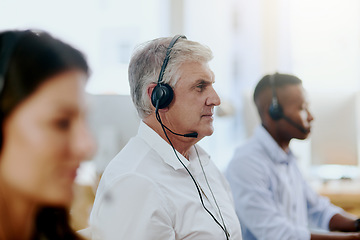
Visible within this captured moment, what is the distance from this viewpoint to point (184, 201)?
0.97 metres

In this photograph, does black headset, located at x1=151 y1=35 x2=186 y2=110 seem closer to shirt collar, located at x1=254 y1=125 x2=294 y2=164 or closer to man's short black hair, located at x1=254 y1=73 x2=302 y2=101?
shirt collar, located at x1=254 y1=125 x2=294 y2=164

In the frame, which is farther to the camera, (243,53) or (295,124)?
(243,53)

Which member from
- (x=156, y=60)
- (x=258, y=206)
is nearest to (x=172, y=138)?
(x=156, y=60)

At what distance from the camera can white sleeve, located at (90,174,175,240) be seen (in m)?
0.82

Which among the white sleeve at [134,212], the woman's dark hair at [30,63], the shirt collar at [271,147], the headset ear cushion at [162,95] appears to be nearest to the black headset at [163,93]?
the headset ear cushion at [162,95]

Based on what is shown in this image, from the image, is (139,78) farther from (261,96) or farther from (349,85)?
(349,85)

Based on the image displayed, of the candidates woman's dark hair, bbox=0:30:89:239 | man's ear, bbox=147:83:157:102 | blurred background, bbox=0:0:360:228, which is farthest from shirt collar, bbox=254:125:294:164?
woman's dark hair, bbox=0:30:89:239

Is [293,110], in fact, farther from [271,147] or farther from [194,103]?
[194,103]

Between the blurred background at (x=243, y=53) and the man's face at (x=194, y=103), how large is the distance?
0.30 meters

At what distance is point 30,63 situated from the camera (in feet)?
1.48

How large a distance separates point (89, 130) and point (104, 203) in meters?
0.35

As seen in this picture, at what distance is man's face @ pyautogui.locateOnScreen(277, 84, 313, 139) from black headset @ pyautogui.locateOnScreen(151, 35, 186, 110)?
774 mm

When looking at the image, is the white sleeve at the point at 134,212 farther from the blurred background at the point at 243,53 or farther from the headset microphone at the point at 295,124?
the headset microphone at the point at 295,124

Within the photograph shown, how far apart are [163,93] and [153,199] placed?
0.27m
